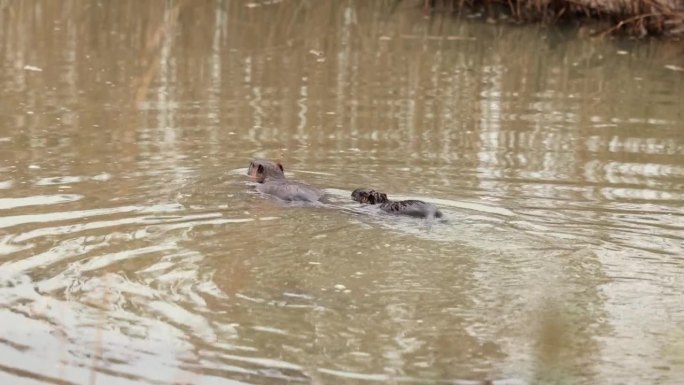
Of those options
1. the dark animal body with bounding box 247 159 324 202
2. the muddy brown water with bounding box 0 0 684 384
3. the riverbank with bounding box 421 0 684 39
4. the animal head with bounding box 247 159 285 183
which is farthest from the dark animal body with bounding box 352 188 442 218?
the riverbank with bounding box 421 0 684 39

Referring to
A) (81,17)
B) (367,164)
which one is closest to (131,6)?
(81,17)

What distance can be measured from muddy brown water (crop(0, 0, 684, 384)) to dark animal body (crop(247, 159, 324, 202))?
0.20 meters

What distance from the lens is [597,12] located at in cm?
1747

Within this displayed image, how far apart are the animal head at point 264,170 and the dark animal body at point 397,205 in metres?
0.77

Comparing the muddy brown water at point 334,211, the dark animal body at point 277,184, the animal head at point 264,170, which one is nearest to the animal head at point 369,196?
the muddy brown water at point 334,211

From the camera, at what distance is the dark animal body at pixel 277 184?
Answer: 29.7 feet

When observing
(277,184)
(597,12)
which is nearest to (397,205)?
(277,184)

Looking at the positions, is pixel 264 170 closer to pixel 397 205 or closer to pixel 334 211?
pixel 334 211

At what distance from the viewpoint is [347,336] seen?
247 inches

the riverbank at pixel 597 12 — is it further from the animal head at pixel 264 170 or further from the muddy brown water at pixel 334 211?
the animal head at pixel 264 170

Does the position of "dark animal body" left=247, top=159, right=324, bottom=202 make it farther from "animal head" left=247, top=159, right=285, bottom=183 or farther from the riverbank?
the riverbank

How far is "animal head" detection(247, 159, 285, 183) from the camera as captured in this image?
31.0ft

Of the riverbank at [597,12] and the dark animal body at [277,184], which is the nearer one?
the dark animal body at [277,184]

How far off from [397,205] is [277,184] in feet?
3.66
